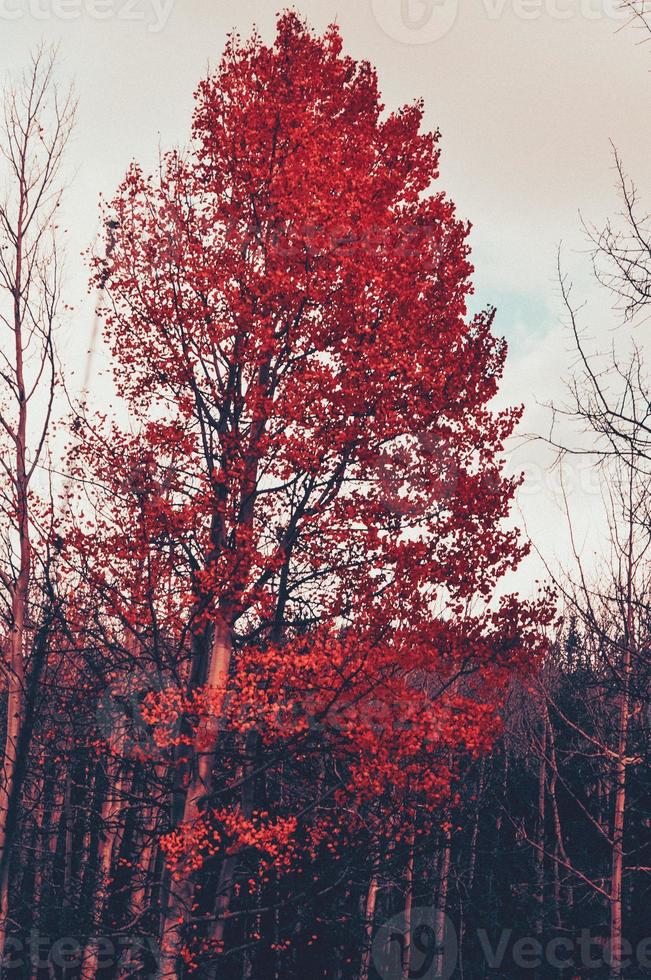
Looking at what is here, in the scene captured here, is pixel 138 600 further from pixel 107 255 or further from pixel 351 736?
pixel 107 255

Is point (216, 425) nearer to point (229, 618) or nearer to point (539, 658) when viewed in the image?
→ point (229, 618)

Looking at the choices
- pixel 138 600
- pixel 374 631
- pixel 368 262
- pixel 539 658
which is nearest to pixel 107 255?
pixel 368 262

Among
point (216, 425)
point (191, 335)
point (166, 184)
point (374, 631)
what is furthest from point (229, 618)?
point (166, 184)

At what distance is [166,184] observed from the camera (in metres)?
7.86

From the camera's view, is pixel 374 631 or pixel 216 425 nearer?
pixel 374 631

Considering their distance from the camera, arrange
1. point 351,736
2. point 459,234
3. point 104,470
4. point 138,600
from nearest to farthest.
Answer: point 351,736, point 138,600, point 104,470, point 459,234

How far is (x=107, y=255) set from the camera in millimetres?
7746

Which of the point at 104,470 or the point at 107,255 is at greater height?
the point at 107,255

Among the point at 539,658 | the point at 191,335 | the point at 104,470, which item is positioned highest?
the point at 191,335

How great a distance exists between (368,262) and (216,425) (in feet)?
7.23

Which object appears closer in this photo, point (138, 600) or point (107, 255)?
point (138, 600)

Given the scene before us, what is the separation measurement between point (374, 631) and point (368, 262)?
3.43m

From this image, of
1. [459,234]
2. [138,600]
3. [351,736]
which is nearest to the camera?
[351,736]

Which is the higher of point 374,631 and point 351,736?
point 374,631
